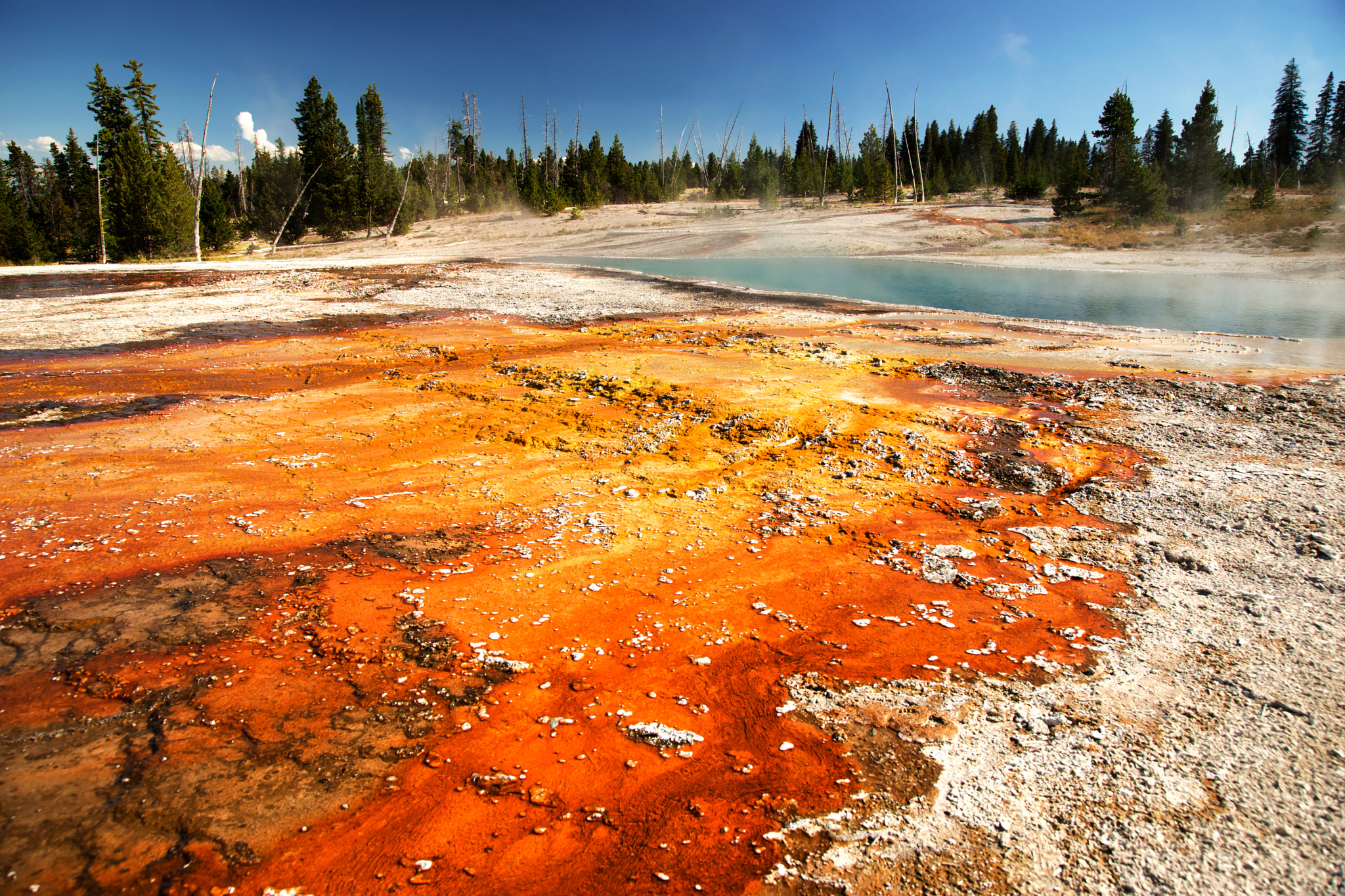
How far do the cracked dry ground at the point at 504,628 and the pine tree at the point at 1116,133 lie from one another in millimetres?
43595

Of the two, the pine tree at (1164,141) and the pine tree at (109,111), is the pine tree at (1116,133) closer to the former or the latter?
the pine tree at (1164,141)

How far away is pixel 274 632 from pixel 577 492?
9.09 feet

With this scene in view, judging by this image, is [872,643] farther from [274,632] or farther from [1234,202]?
[1234,202]

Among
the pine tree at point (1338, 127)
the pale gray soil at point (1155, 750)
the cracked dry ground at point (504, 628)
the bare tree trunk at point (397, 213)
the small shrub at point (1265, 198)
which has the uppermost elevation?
the pine tree at point (1338, 127)

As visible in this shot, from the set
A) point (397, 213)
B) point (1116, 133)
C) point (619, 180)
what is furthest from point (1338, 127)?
point (397, 213)

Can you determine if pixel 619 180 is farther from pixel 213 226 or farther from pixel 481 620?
pixel 481 620

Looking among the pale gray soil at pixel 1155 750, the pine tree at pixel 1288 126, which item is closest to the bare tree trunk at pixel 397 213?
the pale gray soil at pixel 1155 750

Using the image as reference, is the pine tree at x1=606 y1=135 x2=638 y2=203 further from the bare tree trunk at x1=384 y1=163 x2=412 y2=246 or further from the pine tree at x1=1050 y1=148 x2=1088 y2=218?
the pine tree at x1=1050 y1=148 x2=1088 y2=218

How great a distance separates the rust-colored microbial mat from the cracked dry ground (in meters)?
0.02

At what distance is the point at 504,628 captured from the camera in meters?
4.02

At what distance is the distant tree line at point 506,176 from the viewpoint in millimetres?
34344

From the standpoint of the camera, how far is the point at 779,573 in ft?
15.9

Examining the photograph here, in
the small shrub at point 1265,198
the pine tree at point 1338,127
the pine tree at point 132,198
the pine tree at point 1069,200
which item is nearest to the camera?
the pine tree at point 132,198

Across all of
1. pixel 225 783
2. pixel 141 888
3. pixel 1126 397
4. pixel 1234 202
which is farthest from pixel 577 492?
pixel 1234 202
